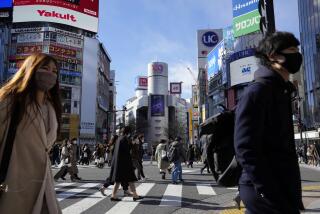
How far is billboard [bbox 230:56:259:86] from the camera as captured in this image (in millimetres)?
62500

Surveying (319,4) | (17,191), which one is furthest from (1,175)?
(319,4)

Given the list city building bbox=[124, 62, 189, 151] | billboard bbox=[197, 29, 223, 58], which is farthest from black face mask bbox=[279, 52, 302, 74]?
city building bbox=[124, 62, 189, 151]

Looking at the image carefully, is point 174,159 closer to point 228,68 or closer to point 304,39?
point 304,39

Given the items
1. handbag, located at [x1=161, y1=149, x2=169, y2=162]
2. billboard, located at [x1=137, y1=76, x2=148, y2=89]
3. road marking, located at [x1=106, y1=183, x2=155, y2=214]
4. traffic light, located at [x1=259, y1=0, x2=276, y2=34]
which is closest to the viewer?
road marking, located at [x1=106, y1=183, x2=155, y2=214]

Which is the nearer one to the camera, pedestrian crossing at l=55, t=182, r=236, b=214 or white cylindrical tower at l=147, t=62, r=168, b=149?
pedestrian crossing at l=55, t=182, r=236, b=214

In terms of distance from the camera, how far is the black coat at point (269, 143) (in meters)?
2.21

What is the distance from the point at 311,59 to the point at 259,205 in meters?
50.3

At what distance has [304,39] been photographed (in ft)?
171

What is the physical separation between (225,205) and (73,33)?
218 ft

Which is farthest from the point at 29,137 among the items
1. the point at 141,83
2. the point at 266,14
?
the point at 141,83

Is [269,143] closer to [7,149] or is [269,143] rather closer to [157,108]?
[7,149]

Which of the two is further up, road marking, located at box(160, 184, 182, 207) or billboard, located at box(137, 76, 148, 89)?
billboard, located at box(137, 76, 148, 89)

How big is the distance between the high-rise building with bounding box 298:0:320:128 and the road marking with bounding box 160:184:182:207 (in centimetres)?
3663

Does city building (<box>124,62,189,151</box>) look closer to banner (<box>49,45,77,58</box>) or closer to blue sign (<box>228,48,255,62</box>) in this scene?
banner (<box>49,45,77,58</box>)
